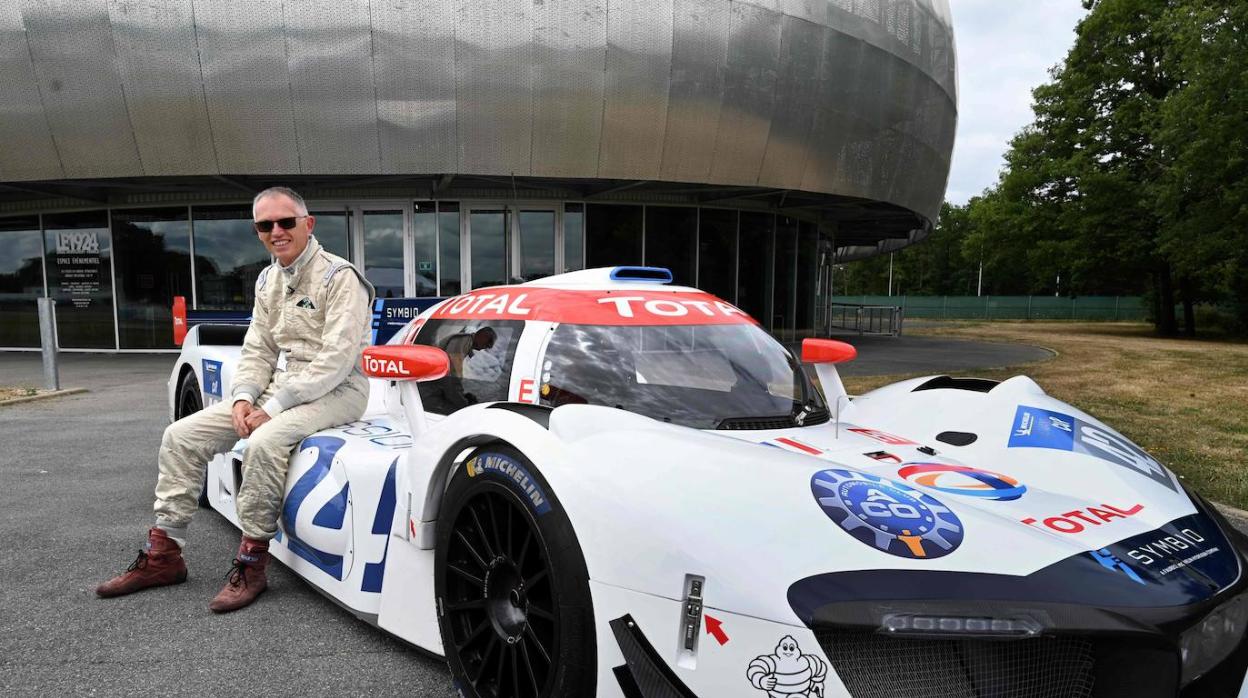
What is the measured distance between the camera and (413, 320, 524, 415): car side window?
2.71 metres

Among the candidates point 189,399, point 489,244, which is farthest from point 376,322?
point 489,244

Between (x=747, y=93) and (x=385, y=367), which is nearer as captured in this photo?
(x=385, y=367)

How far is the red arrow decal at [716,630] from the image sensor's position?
57.7 inches

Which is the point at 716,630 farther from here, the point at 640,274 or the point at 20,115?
the point at 20,115

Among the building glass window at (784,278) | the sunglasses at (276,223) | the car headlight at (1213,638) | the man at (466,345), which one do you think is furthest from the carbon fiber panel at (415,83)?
the car headlight at (1213,638)

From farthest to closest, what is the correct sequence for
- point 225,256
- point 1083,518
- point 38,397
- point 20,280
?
point 20,280 < point 225,256 < point 38,397 < point 1083,518

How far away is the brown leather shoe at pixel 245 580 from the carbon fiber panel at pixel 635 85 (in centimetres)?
1061

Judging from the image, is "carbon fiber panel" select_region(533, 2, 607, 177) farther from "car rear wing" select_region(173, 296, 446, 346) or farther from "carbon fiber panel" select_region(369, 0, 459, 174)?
"car rear wing" select_region(173, 296, 446, 346)

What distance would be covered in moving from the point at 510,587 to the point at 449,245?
13.4 meters

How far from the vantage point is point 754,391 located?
2.65 meters

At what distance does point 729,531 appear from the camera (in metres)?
1.53

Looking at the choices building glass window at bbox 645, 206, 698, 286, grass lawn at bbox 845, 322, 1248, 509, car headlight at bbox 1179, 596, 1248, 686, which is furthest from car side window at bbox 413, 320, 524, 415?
building glass window at bbox 645, 206, 698, 286

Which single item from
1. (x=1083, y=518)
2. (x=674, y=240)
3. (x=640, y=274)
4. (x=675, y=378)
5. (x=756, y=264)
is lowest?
(x=1083, y=518)

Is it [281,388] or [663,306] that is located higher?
[663,306]
